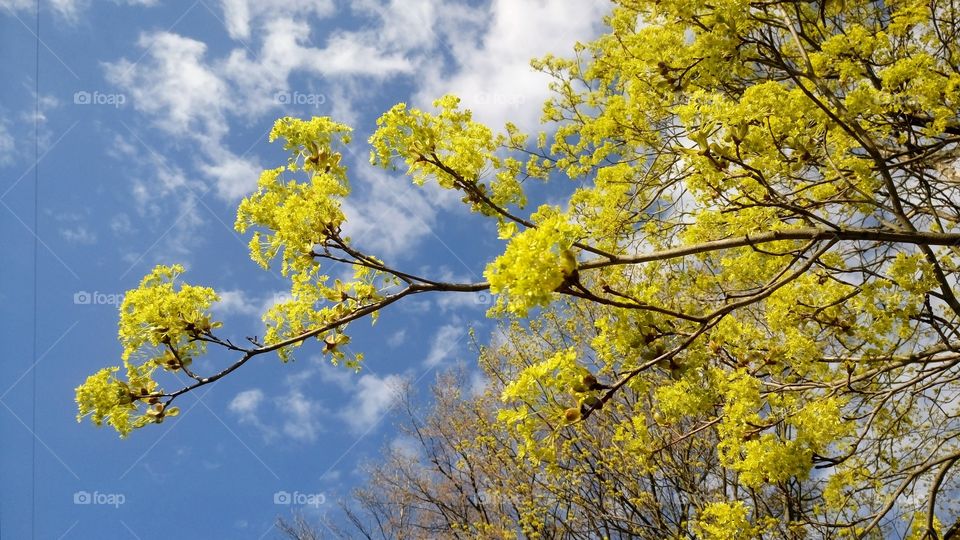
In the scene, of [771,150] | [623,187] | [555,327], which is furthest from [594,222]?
[555,327]

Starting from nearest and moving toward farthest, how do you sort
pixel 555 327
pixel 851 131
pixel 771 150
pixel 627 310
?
pixel 851 131, pixel 627 310, pixel 771 150, pixel 555 327

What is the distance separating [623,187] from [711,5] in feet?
4.62

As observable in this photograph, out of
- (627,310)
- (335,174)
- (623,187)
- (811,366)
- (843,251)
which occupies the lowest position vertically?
(627,310)

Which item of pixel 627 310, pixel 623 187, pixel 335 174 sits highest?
pixel 623 187

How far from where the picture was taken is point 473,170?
2.96m

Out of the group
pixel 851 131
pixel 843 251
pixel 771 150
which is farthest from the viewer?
pixel 843 251

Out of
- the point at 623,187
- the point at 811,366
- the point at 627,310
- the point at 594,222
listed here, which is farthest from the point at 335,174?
the point at 811,366

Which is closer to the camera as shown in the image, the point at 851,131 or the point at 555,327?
the point at 851,131

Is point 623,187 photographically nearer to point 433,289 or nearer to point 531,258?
point 433,289

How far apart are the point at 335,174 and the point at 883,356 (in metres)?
3.65

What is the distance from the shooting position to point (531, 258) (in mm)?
1939

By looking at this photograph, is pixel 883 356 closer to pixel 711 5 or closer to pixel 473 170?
pixel 711 5

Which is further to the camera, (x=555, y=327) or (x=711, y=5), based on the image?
(x=555, y=327)

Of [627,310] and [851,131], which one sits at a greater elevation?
[851,131]
